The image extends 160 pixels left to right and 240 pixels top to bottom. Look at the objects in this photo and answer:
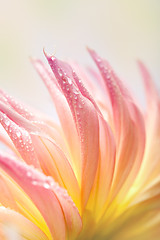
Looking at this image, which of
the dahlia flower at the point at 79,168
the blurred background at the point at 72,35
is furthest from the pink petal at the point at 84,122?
the blurred background at the point at 72,35

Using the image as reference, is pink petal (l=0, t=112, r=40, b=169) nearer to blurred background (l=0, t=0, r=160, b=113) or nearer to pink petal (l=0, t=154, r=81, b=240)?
pink petal (l=0, t=154, r=81, b=240)

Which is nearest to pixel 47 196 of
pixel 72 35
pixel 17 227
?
pixel 17 227

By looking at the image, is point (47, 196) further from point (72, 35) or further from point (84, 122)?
point (72, 35)

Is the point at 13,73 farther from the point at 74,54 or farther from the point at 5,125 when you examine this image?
the point at 5,125

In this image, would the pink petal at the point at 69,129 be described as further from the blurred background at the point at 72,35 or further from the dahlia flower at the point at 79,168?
the blurred background at the point at 72,35

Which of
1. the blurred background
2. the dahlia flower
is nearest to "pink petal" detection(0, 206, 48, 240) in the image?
the dahlia flower
